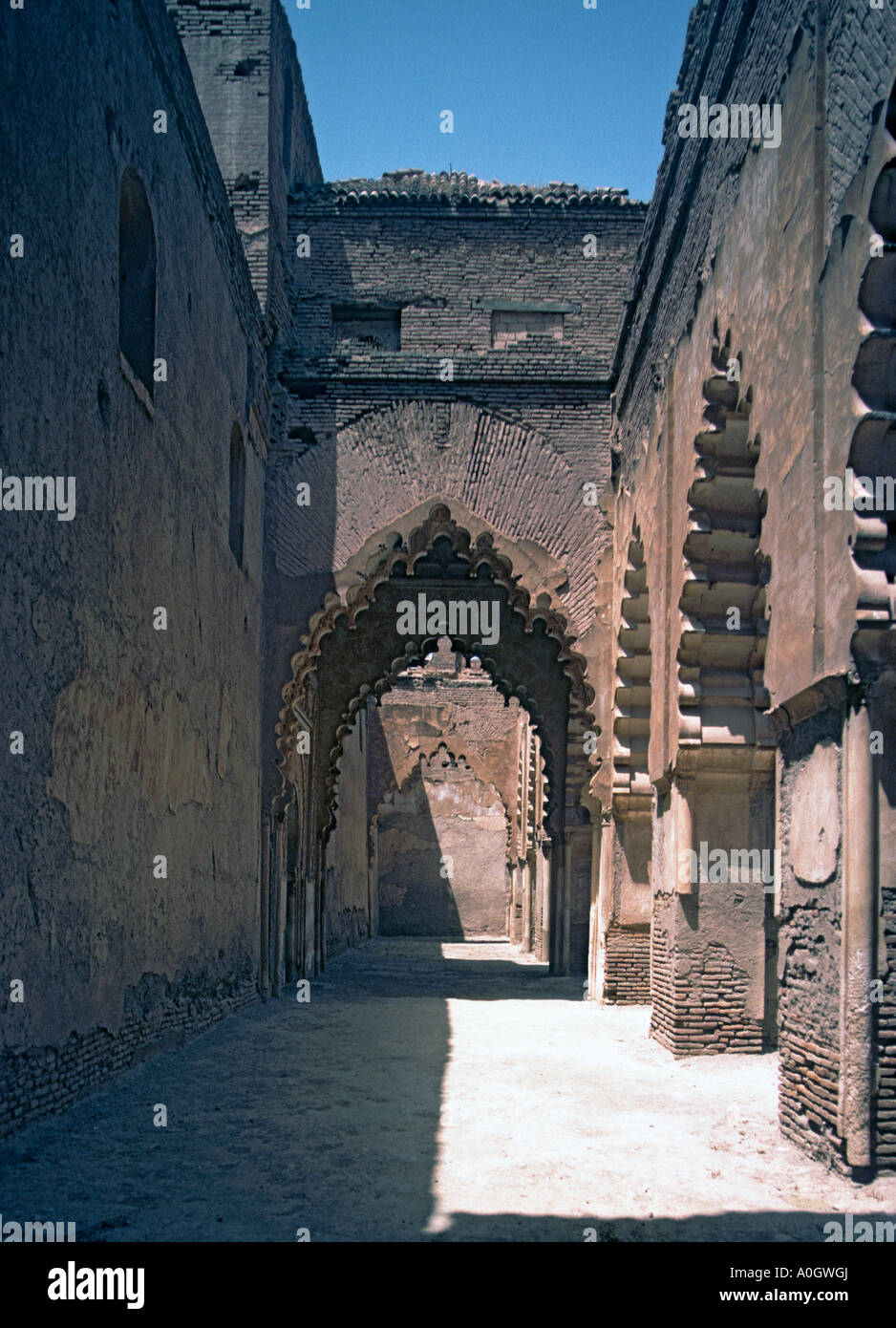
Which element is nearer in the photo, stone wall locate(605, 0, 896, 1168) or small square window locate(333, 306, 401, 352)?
stone wall locate(605, 0, 896, 1168)

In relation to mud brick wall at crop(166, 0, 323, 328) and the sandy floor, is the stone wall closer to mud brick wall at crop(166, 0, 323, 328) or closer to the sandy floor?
the sandy floor

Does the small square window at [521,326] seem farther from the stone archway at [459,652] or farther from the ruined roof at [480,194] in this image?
the stone archway at [459,652]

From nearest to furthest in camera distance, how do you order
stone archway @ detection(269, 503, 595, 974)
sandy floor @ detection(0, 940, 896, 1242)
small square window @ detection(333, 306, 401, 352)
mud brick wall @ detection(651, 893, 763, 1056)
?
sandy floor @ detection(0, 940, 896, 1242) < mud brick wall @ detection(651, 893, 763, 1056) < small square window @ detection(333, 306, 401, 352) < stone archway @ detection(269, 503, 595, 974)

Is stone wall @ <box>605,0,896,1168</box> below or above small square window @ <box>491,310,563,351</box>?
below

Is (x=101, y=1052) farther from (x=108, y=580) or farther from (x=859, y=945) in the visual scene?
(x=859, y=945)

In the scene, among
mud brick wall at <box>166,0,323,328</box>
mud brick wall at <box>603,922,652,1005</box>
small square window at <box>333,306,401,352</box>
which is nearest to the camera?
mud brick wall at <box>603,922,652,1005</box>

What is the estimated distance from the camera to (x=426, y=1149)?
5.85 meters

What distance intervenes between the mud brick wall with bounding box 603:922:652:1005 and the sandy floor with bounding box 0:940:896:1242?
8.06 feet

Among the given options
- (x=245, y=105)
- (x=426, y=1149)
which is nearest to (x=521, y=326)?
(x=245, y=105)

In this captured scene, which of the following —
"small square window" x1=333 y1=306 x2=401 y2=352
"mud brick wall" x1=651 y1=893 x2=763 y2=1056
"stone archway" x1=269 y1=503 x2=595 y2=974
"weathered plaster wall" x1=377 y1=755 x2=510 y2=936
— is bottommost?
"weathered plaster wall" x1=377 y1=755 x2=510 y2=936

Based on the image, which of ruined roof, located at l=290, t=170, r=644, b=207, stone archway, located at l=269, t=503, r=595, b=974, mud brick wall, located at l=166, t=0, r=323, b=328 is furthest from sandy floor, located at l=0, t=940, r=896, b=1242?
ruined roof, located at l=290, t=170, r=644, b=207

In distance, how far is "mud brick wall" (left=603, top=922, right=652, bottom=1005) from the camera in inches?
490

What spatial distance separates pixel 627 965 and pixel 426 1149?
23.0 ft
